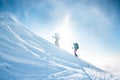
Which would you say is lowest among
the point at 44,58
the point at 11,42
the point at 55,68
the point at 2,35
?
the point at 55,68

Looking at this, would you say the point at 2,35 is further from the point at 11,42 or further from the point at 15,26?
the point at 15,26

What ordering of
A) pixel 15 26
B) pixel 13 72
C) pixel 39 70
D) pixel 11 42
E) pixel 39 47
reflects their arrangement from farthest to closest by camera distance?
pixel 15 26 < pixel 39 47 < pixel 11 42 < pixel 39 70 < pixel 13 72

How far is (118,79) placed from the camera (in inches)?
526

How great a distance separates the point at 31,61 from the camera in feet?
41.8

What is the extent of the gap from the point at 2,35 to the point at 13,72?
19.5ft

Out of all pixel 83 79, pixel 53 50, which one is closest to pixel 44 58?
pixel 53 50

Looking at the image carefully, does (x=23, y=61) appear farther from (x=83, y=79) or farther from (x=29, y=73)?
(x=83, y=79)

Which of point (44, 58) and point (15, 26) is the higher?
point (15, 26)

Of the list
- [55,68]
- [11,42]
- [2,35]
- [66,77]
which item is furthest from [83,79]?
[2,35]

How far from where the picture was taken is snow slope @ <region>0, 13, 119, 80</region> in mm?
11031

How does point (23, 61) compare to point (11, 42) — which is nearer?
point (23, 61)

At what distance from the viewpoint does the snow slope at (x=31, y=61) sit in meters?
11.0

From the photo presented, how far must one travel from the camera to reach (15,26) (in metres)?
18.5

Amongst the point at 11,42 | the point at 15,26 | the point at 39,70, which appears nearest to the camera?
the point at 39,70
